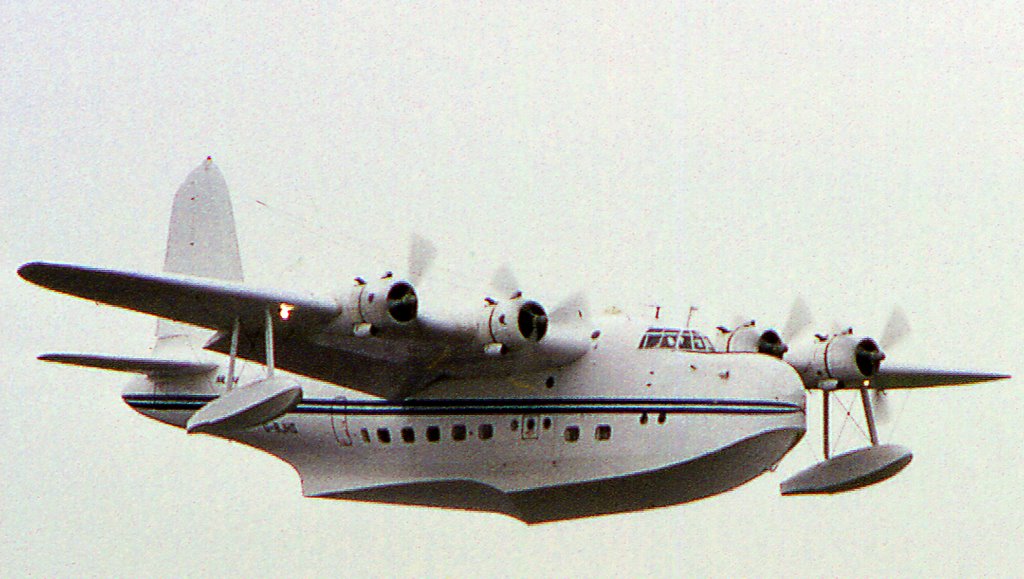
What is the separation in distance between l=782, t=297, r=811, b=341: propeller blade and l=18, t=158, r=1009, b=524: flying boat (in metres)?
0.03

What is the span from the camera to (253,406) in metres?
17.5

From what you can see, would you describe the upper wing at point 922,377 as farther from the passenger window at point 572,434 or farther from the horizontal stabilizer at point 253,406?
the horizontal stabilizer at point 253,406

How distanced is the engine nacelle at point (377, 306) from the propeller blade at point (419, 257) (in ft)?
2.60

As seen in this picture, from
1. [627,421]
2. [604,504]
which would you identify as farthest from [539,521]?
[627,421]

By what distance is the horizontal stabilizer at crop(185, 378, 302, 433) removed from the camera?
17.5 metres

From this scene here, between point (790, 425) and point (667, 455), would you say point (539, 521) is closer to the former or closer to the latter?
point (667, 455)

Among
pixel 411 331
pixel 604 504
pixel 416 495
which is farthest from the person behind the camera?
pixel 416 495

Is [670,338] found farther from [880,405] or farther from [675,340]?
[880,405]

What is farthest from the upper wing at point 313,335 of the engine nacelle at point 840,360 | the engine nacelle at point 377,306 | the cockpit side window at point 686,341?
the engine nacelle at point 840,360

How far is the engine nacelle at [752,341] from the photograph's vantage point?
21578 mm

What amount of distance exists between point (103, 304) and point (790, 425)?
9.22m

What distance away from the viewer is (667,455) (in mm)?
19406

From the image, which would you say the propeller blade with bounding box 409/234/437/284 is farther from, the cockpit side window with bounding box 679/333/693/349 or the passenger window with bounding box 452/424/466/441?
the cockpit side window with bounding box 679/333/693/349

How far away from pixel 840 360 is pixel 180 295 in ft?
33.7
